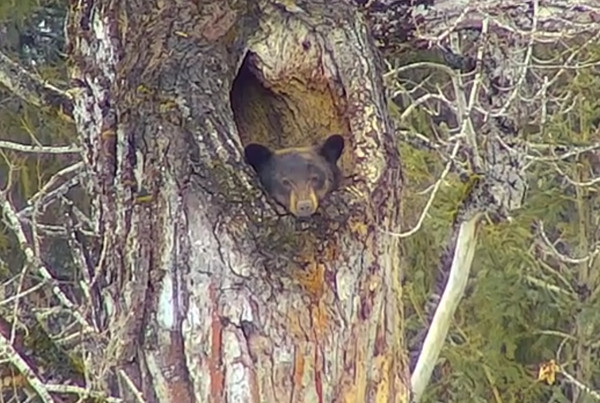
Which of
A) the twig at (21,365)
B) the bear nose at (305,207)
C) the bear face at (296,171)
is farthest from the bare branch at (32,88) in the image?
the twig at (21,365)

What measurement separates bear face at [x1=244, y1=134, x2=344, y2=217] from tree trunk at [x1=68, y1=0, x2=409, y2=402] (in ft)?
2.60

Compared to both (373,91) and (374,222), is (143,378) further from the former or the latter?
(373,91)

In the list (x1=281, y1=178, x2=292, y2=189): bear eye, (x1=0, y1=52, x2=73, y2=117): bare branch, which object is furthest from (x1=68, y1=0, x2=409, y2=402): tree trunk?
(x1=281, y1=178, x2=292, y2=189): bear eye

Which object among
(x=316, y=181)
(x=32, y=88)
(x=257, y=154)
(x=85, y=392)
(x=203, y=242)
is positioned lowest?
(x=316, y=181)

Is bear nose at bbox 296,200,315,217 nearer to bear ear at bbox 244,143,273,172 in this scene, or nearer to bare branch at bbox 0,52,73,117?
bear ear at bbox 244,143,273,172

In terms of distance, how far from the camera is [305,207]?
14.6 ft

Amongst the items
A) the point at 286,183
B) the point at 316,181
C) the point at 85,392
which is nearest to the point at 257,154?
the point at 286,183

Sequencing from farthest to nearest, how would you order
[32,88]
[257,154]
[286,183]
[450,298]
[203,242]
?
[286,183]
[257,154]
[450,298]
[32,88]
[203,242]

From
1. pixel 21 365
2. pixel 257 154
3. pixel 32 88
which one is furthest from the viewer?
pixel 257 154

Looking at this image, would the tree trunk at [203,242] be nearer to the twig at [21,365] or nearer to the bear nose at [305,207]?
the twig at [21,365]

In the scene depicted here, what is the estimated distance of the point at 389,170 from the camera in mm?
3910

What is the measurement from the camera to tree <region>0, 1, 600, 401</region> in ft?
11.7

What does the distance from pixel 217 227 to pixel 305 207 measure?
2.82ft

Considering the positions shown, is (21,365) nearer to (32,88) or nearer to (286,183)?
(32,88)
